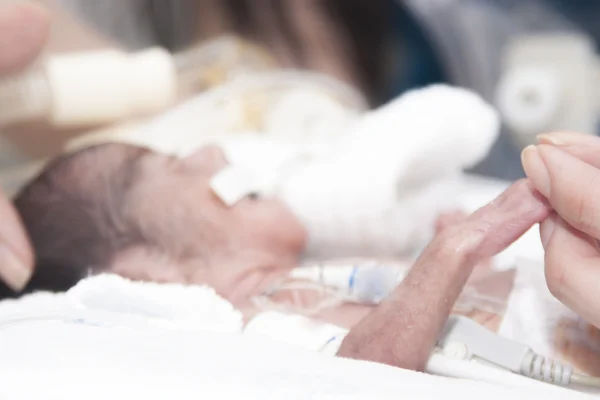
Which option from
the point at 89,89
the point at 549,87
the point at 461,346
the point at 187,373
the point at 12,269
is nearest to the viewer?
the point at 187,373

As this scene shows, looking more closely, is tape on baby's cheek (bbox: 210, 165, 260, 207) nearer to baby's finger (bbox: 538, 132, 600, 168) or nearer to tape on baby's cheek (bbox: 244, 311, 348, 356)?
tape on baby's cheek (bbox: 244, 311, 348, 356)

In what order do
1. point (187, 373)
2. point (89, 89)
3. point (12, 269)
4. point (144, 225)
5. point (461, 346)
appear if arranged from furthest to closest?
point (89, 89) → point (144, 225) → point (12, 269) → point (461, 346) → point (187, 373)

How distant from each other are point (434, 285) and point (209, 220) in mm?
367

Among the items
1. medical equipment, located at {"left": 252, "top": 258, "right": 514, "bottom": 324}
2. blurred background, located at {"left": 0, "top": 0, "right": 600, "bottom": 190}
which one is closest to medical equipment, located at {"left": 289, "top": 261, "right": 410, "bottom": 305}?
medical equipment, located at {"left": 252, "top": 258, "right": 514, "bottom": 324}

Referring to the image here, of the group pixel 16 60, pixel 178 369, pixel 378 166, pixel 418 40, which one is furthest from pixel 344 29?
pixel 178 369

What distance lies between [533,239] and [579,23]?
807 mm

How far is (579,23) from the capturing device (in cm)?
138

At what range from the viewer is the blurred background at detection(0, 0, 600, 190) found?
1310 mm

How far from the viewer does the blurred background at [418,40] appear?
4.30ft

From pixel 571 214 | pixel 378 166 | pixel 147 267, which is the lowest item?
pixel 147 267

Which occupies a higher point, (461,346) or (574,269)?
(574,269)

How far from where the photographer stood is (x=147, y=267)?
0.81 meters

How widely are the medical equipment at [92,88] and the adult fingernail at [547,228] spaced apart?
0.71m

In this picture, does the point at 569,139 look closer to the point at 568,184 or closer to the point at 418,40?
the point at 568,184
